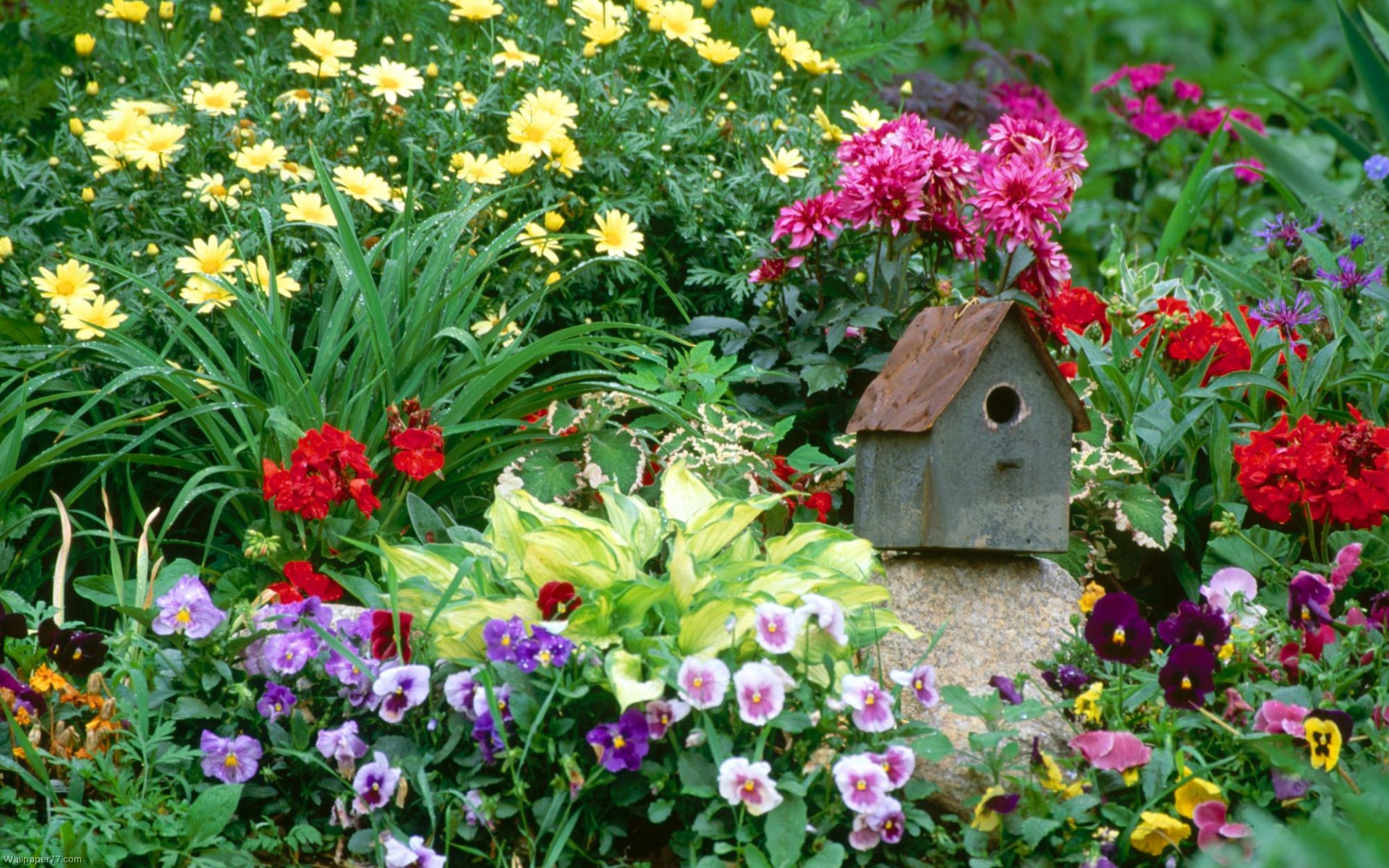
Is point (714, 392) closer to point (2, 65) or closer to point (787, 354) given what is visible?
point (787, 354)

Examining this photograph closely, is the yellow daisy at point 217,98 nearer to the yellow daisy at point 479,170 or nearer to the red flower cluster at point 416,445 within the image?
the yellow daisy at point 479,170

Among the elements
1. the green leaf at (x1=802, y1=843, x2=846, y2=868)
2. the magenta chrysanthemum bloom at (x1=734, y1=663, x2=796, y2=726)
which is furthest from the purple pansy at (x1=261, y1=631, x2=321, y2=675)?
the green leaf at (x1=802, y1=843, x2=846, y2=868)

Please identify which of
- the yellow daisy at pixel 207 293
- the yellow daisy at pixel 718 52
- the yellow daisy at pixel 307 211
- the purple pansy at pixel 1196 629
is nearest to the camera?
the purple pansy at pixel 1196 629

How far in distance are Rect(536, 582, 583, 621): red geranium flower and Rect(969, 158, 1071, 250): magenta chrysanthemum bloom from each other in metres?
1.26

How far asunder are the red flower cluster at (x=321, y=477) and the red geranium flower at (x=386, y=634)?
0.34 m

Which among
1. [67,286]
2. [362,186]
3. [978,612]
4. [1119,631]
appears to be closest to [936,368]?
[978,612]

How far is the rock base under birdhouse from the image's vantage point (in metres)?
2.34

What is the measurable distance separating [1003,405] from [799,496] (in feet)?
1.86

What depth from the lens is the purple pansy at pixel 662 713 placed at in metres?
1.88

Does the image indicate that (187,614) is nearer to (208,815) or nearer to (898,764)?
(208,815)

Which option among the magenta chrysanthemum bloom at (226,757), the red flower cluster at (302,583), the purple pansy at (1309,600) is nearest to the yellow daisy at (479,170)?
the red flower cluster at (302,583)

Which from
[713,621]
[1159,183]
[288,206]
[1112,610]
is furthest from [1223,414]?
[1159,183]

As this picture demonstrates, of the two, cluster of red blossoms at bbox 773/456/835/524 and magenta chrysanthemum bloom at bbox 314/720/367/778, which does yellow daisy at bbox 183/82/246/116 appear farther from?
magenta chrysanthemum bloom at bbox 314/720/367/778

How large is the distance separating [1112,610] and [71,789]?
5.41 ft
